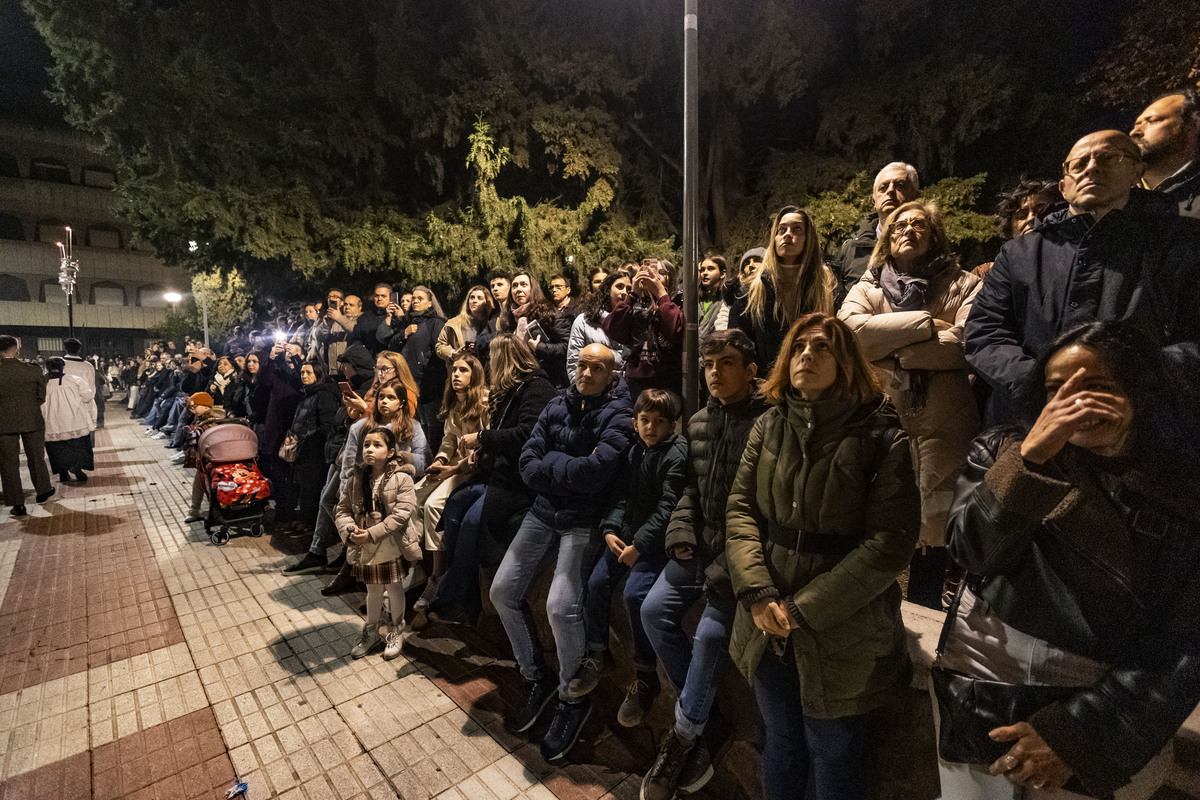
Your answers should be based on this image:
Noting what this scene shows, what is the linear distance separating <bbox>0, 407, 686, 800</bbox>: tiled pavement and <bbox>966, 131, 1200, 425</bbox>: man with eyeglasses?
2830mm

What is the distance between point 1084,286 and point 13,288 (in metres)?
51.9

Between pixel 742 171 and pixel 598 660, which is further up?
pixel 742 171

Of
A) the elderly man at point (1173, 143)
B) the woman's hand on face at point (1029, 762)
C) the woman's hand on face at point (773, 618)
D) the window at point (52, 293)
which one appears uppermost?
the window at point (52, 293)

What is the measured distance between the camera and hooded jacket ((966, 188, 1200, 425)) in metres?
2.02

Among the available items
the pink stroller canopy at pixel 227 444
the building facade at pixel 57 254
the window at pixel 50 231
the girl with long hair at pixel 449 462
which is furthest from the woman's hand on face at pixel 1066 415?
the window at pixel 50 231

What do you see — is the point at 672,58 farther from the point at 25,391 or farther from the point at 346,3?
the point at 25,391

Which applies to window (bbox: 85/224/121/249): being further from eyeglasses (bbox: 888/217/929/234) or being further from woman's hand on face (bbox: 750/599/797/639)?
woman's hand on face (bbox: 750/599/797/639)

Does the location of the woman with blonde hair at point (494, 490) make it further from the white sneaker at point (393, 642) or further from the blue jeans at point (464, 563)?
the white sneaker at point (393, 642)

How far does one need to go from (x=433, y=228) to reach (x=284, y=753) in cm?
951

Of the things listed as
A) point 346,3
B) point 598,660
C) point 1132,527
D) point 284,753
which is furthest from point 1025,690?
point 346,3

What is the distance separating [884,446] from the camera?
6.59 ft

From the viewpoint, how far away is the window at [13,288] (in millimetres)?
34250

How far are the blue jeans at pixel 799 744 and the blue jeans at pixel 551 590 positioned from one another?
124cm

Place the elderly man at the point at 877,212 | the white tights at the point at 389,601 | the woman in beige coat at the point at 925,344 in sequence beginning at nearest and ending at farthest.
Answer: the woman in beige coat at the point at 925,344
the elderly man at the point at 877,212
the white tights at the point at 389,601
